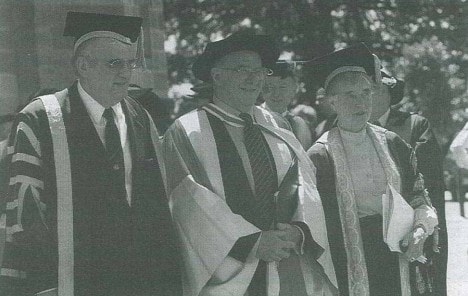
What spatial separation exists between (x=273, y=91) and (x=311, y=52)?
1337mm

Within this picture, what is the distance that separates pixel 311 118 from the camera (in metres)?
5.61

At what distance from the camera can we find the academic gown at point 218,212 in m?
2.91

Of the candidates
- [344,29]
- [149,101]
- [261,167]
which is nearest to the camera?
[261,167]

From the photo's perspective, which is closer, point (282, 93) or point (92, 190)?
point (92, 190)

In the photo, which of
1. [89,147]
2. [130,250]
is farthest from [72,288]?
[89,147]

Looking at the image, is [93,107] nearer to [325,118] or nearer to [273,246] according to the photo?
[273,246]

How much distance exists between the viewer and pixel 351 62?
11.1ft

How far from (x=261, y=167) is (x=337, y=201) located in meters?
0.46

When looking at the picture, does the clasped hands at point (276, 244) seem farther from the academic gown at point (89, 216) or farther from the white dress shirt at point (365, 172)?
the white dress shirt at point (365, 172)

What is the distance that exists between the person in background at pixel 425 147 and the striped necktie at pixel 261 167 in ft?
4.28

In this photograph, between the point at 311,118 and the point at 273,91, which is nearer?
the point at 273,91

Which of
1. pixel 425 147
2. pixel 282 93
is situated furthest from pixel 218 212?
pixel 425 147

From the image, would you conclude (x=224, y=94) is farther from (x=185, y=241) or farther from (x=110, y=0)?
(x=110, y=0)

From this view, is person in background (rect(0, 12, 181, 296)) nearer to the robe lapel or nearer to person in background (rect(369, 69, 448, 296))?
the robe lapel
